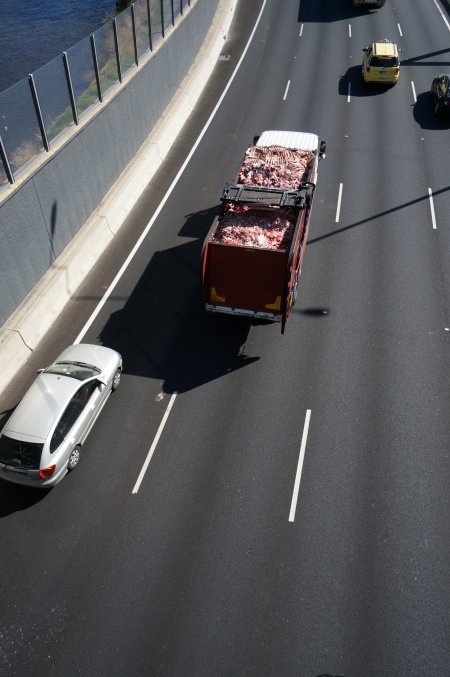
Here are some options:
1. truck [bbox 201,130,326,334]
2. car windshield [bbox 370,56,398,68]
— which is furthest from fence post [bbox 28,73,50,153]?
car windshield [bbox 370,56,398,68]

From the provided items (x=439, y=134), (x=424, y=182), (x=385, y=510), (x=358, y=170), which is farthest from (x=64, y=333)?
(x=439, y=134)

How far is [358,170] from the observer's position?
20891 millimetres

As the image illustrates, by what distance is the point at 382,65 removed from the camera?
26.0 metres

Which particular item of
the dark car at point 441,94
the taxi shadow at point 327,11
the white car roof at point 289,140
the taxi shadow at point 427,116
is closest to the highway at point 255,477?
the white car roof at point 289,140

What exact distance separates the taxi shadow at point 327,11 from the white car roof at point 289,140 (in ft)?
70.1

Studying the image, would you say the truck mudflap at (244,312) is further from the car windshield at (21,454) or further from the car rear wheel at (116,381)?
the car windshield at (21,454)

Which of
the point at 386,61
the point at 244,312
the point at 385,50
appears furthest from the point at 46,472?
the point at 385,50

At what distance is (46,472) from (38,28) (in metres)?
41.4

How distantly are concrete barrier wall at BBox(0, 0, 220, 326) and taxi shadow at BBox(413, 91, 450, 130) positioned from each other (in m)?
12.4

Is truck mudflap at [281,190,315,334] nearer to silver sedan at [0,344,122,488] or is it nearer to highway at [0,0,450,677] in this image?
highway at [0,0,450,677]

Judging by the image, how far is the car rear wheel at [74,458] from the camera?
11.3m

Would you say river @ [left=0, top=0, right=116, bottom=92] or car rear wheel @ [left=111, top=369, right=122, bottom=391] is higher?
river @ [left=0, top=0, right=116, bottom=92]

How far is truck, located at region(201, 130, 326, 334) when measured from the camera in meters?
12.8

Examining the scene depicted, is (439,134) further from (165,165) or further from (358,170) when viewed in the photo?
(165,165)
